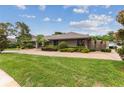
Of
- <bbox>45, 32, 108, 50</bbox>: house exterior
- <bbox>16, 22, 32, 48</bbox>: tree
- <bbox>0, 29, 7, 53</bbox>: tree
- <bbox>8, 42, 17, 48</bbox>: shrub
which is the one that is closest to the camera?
<bbox>0, 29, 7, 53</bbox>: tree

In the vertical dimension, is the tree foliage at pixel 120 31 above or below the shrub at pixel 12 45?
above

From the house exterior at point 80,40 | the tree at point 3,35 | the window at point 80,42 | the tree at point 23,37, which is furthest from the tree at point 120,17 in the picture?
the tree at point 23,37

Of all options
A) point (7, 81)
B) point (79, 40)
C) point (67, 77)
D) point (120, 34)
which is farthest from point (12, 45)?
point (67, 77)

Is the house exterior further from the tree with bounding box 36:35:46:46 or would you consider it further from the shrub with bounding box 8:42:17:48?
the shrub with bounding box 8:42:17:48

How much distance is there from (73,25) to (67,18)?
114 centimetres

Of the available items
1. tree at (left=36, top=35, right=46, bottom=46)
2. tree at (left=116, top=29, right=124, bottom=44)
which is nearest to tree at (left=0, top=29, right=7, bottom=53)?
tree at (left=36, top=35, right=46, bottom=46)

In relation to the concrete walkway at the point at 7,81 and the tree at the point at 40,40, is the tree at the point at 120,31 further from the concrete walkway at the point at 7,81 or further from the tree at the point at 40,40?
the tree at the point at 40,40

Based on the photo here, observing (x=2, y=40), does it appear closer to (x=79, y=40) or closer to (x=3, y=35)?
(x=3, y=35)

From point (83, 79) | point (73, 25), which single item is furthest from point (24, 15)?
point (83, 79)

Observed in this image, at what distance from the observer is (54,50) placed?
79.3ft

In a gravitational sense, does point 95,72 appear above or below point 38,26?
below

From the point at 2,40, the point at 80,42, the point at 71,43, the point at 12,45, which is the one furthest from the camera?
the point at 71,43
